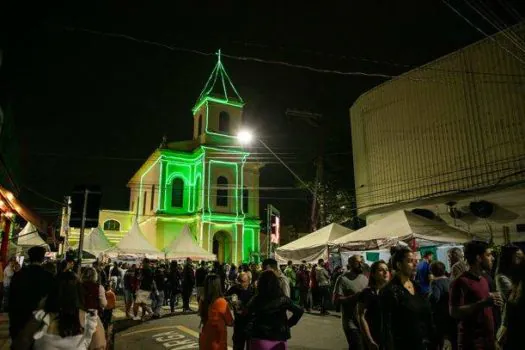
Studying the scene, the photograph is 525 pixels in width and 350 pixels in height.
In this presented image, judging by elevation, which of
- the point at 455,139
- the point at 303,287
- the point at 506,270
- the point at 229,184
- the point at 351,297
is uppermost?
the point at 229,184

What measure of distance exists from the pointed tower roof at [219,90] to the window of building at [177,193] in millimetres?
8153

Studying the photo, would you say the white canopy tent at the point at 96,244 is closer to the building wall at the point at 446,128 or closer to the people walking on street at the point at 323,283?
the people walking on street at the point at 323,283

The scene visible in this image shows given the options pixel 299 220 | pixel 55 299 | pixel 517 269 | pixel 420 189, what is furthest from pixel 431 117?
Answer: pixel 299 220

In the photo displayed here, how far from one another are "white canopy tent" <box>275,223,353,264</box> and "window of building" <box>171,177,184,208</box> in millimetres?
22800

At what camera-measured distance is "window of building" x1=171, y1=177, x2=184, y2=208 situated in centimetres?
3809

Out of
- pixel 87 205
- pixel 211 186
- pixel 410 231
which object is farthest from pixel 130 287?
pixel 211 186

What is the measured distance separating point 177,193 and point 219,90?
430 inches

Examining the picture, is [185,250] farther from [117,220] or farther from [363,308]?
[117,220]

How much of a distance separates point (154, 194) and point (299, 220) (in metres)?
23.9

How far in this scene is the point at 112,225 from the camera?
145 ft

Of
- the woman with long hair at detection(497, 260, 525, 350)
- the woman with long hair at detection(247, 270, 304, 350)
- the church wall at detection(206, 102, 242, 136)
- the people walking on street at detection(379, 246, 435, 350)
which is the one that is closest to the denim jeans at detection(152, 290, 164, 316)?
the woman with long hair at detection(247, 270, 304, 350)

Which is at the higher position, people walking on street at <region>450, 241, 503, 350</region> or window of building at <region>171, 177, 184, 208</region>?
window of building at <region>171, 177, 184, 208</region>

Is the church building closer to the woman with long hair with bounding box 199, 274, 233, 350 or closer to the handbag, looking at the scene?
the woman with long hair with bounding box 199, 274, 233, 350

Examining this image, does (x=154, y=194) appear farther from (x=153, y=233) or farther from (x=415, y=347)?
(x=415, y=347)
